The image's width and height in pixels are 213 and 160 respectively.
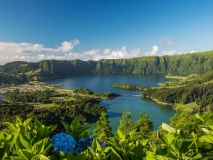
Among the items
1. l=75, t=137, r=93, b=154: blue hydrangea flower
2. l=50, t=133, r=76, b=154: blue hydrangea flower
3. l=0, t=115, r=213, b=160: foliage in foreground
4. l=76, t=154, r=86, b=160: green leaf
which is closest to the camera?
l=76, t=154, r=86, b=160: green leaf

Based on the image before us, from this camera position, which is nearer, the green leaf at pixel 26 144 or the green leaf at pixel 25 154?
the green leaf at pixel 25 154

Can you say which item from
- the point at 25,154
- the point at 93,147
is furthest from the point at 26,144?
the point at 93,147

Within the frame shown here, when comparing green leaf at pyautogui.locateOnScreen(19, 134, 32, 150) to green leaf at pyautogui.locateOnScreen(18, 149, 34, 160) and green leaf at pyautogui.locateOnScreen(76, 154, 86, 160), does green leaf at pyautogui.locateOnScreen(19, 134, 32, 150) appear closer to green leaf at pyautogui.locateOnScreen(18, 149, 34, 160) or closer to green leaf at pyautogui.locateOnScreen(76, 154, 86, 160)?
green leaf at pyautogui.locateOnScreen(18, 149, 34, 160)

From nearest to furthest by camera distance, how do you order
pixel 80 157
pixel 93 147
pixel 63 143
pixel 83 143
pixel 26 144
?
pixel 80 157, pixel 26 144, pixel 63 143, pixel 93 147, pixel 83 143

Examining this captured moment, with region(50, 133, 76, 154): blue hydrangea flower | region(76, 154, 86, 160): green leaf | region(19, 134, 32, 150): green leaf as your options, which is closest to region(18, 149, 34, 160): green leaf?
region(19, 134, 32, 150): green leaf

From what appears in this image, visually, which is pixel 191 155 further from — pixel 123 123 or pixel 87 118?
pixel 87 118

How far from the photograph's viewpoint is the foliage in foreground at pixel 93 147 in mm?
2684

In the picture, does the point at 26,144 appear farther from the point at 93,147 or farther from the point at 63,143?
the point at 93,147

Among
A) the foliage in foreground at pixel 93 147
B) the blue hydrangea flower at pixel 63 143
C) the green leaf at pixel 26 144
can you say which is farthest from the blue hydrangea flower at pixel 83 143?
the green leaf at pixel 26 144

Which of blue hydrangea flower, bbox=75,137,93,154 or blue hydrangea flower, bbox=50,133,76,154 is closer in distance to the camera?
blue hydrangea flower, bbox=50,133,76,154

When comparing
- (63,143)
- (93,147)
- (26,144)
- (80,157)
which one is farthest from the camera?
(93,147)

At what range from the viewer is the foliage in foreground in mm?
2684

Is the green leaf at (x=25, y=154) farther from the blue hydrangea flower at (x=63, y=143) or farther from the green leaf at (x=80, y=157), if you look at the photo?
the green leaf at (x=80, y=157)

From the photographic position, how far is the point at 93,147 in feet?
10.2
